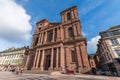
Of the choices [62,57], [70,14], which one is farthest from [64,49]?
[70,14]

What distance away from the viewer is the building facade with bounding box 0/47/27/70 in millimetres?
40656

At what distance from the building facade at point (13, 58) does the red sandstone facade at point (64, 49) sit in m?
15.3

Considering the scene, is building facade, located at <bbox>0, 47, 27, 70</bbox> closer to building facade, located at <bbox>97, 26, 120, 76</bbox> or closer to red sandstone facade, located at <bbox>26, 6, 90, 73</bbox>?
red sandstone facade, located at <bbox>26, 6, 90, 73</bbox>

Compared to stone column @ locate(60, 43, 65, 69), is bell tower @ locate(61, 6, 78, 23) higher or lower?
higher

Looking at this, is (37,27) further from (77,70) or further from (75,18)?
(77,70)

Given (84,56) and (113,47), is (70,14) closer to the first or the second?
(84,56)

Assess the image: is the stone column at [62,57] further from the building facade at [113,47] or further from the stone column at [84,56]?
the building facade at [113,47]

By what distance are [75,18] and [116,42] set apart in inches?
546

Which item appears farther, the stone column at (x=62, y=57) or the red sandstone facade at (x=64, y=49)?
the stone column at (x=62, y=57)

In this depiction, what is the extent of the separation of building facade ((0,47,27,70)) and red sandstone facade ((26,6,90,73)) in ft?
50.3

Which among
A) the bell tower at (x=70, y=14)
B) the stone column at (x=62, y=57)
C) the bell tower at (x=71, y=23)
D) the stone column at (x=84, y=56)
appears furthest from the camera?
the bell tower at (x=70, y=14)

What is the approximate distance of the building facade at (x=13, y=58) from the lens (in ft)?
133

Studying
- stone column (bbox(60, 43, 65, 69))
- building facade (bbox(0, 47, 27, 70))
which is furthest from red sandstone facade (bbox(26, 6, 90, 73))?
building facade (bbox(0, 47, 27, 70))

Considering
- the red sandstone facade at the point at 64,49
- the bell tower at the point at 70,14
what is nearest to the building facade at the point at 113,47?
the red sandstone facade at the point at 64,49
